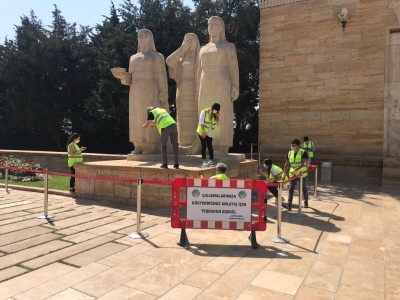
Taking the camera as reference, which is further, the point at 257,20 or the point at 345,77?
the point at 257,20

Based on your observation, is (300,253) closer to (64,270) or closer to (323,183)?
(64,270)

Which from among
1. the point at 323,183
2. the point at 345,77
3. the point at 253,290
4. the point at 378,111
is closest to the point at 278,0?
the point at 345,77

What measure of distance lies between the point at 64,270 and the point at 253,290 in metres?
2.16

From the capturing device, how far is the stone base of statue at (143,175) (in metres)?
7.14

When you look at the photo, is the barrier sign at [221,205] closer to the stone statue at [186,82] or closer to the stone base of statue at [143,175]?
the stone base of statue at [143,175]

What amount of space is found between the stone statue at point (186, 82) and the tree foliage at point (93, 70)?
9232 millimetres

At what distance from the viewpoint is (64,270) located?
3.94 meters

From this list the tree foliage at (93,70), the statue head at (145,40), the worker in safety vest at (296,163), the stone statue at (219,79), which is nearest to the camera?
the worker in safety vest at (296,163)

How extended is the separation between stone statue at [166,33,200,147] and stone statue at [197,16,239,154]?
1.16 meters

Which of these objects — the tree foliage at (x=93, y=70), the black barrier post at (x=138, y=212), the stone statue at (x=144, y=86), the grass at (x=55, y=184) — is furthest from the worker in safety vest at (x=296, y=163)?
the tree foliage at (x=93, y=70)

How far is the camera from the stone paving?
347 centimetres

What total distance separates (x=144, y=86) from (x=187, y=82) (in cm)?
133

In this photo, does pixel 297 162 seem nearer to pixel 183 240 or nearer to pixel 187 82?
pixel 183 240

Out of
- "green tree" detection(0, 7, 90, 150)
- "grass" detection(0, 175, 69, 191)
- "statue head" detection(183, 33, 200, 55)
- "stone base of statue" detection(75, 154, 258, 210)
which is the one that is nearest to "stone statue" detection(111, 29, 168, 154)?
"stone base of statue" detection(75, 154, 258, 210)
